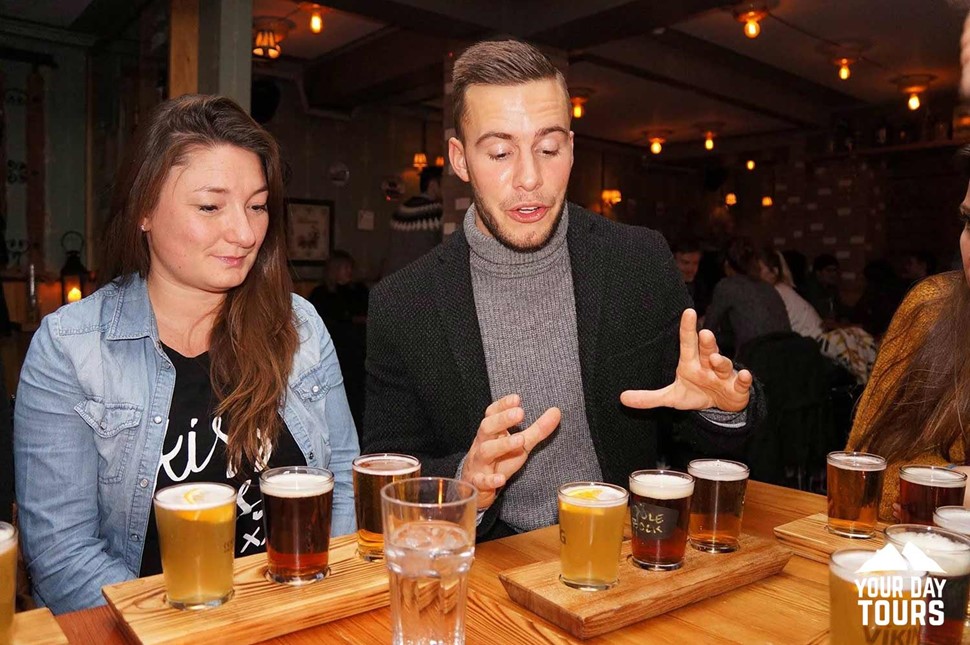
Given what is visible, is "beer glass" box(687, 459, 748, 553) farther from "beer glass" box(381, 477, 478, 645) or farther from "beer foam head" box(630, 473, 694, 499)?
"beer glass" box(381, 477, 478, 645)

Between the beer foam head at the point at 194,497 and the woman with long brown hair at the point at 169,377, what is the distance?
580mm

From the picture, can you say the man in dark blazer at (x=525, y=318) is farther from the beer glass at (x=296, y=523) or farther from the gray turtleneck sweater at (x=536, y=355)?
the beer glass at (x=296, y=523)

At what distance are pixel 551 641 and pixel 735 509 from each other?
0.42 meters

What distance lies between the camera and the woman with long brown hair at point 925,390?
160 centimetres

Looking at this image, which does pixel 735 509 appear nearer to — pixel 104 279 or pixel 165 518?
Answer: pixel 165 518

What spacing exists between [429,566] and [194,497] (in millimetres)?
→ 333

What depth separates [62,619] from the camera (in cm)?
101

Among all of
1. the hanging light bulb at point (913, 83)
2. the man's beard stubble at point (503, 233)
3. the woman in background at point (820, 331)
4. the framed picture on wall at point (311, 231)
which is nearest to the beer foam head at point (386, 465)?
the man's beard stubble at point (503, 233)

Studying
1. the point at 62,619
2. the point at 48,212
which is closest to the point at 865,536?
the point at 62,619

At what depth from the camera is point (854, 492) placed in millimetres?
1291

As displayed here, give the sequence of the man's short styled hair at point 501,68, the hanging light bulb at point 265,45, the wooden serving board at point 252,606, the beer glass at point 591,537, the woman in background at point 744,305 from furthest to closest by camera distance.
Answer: the hanging light bulb at point 265,45 < the woman in background at point 744,305 < the man's short styled hair at point 501,68 < the beer glass at point 591,537 < the wooden serving board at point 252,606

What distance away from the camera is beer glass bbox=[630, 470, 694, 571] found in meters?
1.10

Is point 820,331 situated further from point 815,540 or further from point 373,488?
point 373,488

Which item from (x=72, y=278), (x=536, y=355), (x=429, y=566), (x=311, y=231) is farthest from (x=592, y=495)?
(x=311, y=231)
